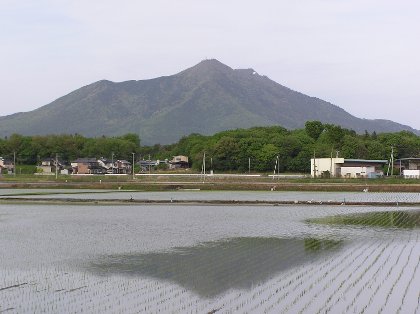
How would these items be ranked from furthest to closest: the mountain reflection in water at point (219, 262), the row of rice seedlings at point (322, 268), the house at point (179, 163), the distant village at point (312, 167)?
the house at point (179, 163), the distant village at point (312, 167), the mountain reflection in water at point (219, 262), the row of rice seedlings at point (322, 268)

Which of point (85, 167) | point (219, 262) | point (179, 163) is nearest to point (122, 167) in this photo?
point (179, 163)

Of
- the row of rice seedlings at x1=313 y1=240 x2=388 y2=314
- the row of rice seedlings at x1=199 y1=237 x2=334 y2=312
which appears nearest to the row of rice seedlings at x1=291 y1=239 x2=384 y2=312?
the row of rice seedlings at x1=313 y1=240 x2=388 y2=314

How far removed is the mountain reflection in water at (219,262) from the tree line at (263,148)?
131 feet

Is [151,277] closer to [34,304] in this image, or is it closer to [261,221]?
[34,304]

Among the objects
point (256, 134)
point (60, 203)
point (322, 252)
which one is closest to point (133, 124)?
point (256, 134)

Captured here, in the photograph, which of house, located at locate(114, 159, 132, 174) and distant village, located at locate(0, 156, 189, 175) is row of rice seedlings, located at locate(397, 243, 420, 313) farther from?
house, located at locate(114, 159, 132, 174)

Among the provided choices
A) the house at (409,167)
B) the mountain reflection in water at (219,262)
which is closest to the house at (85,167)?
the house at (409,167)

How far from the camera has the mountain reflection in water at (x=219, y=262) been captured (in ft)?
33.7

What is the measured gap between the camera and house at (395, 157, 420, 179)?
51688mm

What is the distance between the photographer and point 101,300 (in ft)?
29.0

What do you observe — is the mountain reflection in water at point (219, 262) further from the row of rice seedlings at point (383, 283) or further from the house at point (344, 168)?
the house at point (344, 168)

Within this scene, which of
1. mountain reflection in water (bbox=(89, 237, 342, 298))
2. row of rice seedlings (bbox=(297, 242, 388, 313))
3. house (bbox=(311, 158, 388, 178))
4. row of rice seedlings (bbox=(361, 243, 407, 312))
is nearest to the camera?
row of rice seedlings (bbox=(361, 243, 407, 312))

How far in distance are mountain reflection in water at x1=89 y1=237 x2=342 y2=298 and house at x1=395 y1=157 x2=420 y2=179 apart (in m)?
39.4

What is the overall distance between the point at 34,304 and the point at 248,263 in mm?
4810
